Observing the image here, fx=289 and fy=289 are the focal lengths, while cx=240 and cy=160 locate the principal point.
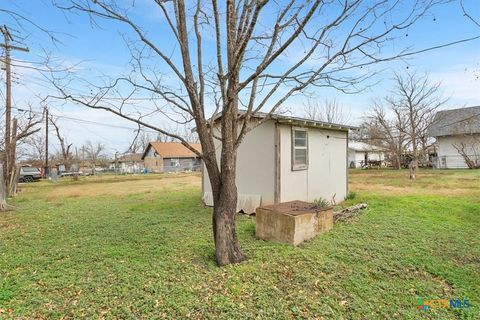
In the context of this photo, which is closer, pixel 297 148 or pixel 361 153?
pixel 297 148

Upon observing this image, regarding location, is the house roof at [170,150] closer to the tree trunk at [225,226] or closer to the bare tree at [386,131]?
the bare tree at [386,131]

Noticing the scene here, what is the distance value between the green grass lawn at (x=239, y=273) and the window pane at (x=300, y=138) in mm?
2638

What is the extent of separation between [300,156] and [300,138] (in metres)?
0.49

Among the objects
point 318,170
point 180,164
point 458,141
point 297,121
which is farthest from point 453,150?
point 180,164

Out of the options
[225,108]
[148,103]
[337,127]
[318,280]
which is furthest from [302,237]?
[337,127]

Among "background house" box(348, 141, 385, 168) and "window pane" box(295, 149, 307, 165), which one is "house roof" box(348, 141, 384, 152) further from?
"window pane" box(295, 149, 307, 165)

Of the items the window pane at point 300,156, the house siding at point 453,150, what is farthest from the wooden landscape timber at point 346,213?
the house siding at point 453,150

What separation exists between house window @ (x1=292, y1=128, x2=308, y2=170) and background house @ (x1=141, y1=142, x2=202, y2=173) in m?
29.3

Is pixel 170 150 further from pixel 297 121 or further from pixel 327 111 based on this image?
pixel 297 121

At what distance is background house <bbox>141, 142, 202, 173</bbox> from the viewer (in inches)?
1446

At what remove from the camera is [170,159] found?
38625mm

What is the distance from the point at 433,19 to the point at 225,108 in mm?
2826

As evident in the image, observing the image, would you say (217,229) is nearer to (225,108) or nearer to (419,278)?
(225,108)

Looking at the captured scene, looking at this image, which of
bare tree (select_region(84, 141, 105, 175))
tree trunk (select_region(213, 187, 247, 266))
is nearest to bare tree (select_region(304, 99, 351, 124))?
tree trunk (select_region(213, 187, 247, 266))
